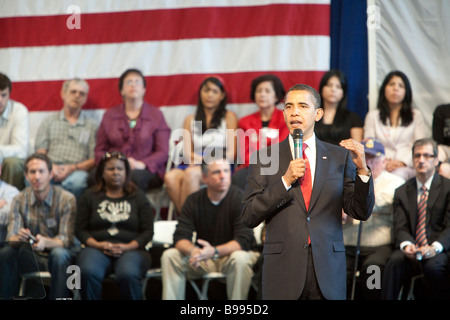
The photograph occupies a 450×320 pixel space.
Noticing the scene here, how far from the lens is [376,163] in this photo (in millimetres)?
4461

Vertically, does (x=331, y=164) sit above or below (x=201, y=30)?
below

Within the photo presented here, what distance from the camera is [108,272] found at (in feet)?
14.8

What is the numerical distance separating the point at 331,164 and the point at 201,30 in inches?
136

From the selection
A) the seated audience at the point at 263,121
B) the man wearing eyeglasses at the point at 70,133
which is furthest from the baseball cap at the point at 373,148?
the man wearing eyeglasses at the point at 70,133

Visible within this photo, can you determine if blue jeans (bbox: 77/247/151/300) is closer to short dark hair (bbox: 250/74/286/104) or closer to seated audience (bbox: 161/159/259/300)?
seated audience (bbox: 161/159/259/300)

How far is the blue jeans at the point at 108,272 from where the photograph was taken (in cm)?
438

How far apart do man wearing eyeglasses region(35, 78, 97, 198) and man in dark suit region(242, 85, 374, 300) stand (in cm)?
307

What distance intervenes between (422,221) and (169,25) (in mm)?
2979

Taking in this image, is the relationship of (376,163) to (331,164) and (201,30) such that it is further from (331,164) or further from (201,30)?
(201,30)

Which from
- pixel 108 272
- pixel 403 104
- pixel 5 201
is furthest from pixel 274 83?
pixel 5 201

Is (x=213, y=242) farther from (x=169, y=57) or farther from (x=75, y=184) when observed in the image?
(x=169, y=57)

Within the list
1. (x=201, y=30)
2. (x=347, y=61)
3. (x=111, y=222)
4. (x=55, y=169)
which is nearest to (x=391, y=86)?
(x=347, y=61)

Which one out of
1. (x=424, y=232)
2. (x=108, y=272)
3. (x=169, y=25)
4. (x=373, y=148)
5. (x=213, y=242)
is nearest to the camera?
(x=424, y=232)
